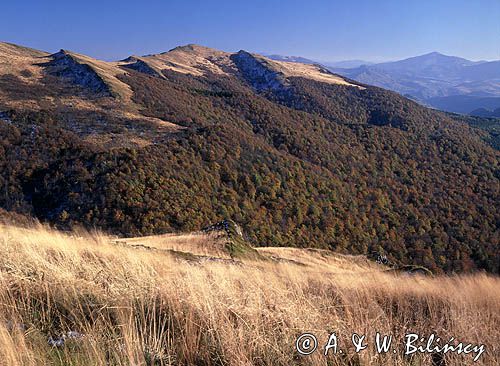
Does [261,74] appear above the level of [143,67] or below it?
above

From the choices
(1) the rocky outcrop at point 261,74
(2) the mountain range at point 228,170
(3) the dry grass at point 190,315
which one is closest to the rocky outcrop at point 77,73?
(2) the mountain range at point 228,170

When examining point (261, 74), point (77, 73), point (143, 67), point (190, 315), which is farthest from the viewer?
point (261, 74)

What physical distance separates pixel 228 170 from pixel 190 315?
54.9 meters

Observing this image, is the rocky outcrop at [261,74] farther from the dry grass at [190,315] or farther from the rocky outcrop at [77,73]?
the dry grass at [190,315]

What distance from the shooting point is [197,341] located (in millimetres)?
3473

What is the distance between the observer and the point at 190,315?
381cm

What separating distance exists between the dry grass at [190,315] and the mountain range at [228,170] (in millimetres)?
30314

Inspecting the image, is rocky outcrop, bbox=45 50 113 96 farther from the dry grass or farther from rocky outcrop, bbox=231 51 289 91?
rocky outcrop, bbox=231 51 289 91

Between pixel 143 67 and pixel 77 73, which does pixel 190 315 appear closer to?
pixel 77 73

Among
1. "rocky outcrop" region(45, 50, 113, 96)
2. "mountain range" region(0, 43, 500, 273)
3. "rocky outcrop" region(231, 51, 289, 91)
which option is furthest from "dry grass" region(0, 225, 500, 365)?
"rocky outcrop" region(231, 51, 289, 91)

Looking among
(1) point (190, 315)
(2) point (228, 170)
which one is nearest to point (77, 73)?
(2) point (228, 170)

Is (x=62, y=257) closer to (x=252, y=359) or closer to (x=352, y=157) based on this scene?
(x=252, y=359)

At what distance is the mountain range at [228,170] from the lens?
4166cm

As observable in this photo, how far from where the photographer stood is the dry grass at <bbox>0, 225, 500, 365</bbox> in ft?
10.7
